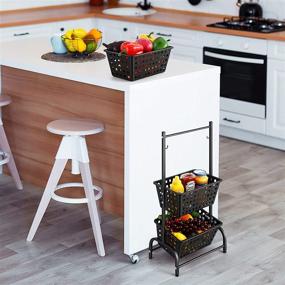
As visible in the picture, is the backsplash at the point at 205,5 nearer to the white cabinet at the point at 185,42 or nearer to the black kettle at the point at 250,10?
the black kettle at the point at 250,10

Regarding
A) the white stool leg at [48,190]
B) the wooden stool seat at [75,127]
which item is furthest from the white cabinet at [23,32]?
the white stool leg at [48,190]

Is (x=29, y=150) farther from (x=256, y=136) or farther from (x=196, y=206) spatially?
(x=256, y=136)

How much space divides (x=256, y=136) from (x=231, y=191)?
1093 millimetres

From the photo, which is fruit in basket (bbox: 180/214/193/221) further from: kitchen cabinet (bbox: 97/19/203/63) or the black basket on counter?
kitchen cabinet (bbox: 97/19/203/63)

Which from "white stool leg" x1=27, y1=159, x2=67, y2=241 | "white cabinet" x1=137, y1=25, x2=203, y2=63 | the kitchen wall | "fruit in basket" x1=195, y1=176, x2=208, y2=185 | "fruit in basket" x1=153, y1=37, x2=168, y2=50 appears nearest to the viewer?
"fruit in basket" x1=195, y1=176, x2=208, y2=185

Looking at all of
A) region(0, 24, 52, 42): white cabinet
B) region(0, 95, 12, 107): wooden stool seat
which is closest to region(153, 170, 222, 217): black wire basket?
region(0, 95, 12, 107): wooden stool seat

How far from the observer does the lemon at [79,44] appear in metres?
4.20

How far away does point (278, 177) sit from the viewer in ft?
16.5

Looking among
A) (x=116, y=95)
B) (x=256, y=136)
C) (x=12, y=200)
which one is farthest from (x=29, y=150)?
(x=256, y=136)

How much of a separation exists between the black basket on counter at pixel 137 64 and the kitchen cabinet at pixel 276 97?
70.9 inches

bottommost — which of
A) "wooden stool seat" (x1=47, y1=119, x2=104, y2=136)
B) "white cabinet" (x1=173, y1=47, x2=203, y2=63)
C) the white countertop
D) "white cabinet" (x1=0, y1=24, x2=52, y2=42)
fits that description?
"wooden stool seat" (x1=47, y1=119, x2=104, y2=136)

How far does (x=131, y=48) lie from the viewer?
3689 millimetres

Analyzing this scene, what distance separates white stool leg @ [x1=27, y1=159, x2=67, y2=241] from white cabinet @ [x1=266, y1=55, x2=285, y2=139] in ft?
7.02

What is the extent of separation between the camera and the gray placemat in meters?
4.21
